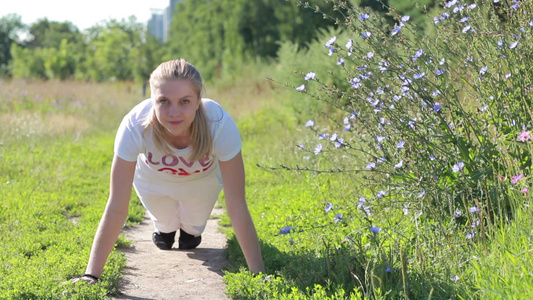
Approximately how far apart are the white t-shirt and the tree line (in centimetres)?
887

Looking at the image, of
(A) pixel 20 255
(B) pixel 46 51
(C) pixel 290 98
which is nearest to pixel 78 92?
(C) pixel 290 98

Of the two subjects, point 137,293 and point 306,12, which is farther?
point 306,12

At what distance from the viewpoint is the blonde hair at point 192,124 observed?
3791 millimetres

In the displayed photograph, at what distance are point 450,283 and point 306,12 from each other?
80.2ft

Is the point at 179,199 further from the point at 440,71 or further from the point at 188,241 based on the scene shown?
the point at 440,71

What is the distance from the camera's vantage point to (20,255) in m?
4.21

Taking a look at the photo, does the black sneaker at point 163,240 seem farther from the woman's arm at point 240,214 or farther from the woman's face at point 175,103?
the woman's face at point 175,103

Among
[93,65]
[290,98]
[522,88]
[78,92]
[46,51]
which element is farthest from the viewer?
[46,51]

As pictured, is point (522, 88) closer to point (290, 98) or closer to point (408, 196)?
point (408, 196)

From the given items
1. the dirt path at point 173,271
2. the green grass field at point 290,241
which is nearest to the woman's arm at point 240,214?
the green grass field at point 290,241

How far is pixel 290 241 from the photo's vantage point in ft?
11.6

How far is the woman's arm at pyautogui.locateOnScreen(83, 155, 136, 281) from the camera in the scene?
3.69 metres

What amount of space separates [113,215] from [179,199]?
94cm

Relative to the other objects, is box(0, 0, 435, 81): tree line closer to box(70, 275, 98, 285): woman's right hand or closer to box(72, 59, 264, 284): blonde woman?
box(72, 59, 264, 284): blonde woman
